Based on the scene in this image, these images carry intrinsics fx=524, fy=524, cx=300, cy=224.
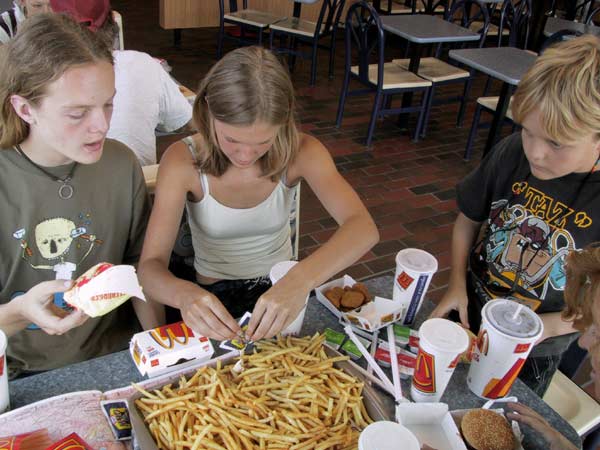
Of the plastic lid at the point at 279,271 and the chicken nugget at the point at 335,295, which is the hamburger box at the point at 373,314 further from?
the plastic lid at the point at 279,271

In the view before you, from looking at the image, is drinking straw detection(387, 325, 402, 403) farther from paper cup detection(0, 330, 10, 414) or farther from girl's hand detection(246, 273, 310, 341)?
paper cup detection(0, 330, 10, 414)

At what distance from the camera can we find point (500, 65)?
14.0 feet

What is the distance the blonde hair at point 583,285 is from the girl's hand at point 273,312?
2.10 feet

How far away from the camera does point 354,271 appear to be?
129 inches

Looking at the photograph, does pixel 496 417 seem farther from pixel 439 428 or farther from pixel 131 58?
pixel 131 58

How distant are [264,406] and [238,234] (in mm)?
815

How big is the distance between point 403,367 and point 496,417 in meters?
0.25

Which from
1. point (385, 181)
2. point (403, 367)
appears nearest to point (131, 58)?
point (403, 367)

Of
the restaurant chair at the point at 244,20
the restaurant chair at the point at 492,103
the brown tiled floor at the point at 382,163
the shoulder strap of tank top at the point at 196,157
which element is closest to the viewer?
the shoulder strap of tank top at the point at 196,157

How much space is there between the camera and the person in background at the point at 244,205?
51.9 inches

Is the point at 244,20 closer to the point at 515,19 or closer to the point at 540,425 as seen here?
the point at 515,19

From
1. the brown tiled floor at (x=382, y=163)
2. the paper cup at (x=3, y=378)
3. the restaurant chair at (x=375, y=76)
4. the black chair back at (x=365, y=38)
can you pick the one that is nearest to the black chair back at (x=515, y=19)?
the brown tiled floor at (x=382, y=163)

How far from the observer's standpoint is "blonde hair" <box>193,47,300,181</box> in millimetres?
1480

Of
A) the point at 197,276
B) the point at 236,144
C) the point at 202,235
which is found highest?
the point at 236,144
